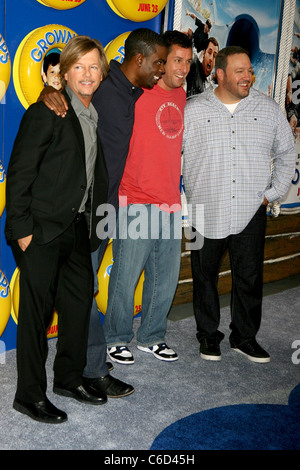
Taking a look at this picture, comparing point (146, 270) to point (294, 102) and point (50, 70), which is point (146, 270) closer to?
point (50, 70)

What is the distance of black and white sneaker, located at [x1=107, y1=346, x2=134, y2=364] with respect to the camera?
10.1 ft

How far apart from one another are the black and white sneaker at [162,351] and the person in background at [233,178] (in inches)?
7.4

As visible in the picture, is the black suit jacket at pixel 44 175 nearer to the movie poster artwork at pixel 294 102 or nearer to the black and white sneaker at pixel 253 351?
the black and white sneaker at pixel 253 351

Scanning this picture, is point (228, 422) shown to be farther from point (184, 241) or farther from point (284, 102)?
point (284, 102)

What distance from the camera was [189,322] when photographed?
379cm

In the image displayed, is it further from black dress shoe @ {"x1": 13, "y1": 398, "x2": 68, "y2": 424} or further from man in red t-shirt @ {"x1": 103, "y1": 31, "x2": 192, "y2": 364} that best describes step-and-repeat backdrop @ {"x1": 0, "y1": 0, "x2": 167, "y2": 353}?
black dress shoe @ {"x1": 13, "y1": 398, "x2": 68, "y2": 424}

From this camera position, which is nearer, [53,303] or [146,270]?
[53,303]

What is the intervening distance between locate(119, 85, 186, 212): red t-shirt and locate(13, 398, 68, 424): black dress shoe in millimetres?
1096

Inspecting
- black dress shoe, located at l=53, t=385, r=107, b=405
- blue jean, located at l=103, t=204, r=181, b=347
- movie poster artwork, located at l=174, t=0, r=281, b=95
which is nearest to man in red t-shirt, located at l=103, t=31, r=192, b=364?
blue jean, located at l=103, t=204, r=181, b=347

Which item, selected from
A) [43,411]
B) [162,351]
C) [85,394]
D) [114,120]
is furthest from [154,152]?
[43,411]

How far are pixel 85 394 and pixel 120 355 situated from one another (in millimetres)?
518

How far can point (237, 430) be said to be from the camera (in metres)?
2.45

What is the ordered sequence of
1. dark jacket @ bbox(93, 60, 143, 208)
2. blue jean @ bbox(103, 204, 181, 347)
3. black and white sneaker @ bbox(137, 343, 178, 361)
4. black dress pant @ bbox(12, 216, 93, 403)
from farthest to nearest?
A: 1. black and white sneaker @ bbox(137, 343, 178, 361)
2. blue jean @ bbox(103, 204, 181, 347)
3. dark jacket @ bbox(93, 60, 143, 208)
4. black dress pant @ bbox(12, 216, 93, 403)
